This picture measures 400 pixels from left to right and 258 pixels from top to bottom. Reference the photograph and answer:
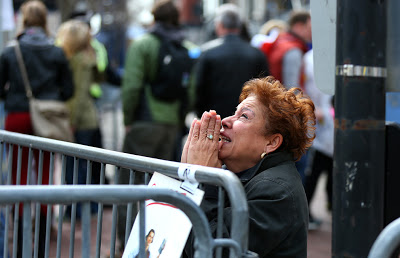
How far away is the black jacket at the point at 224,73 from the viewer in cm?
652

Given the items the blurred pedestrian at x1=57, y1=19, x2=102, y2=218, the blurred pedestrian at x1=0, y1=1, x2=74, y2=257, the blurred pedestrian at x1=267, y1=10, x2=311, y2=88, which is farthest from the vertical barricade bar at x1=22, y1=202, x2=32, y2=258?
the blurred pedestrian at x1=267, y1=10, x2=311, y2=88

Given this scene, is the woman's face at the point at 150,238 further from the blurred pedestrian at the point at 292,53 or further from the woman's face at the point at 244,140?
the blurred pedestrian at the point at 292,53

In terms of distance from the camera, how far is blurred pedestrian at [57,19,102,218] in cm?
717

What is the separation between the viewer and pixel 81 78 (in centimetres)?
732

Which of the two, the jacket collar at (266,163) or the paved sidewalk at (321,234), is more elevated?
the jacket collar at (266,163)

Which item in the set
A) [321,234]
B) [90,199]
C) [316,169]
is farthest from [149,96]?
[90,199]

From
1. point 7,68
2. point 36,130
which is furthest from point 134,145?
point 7,68

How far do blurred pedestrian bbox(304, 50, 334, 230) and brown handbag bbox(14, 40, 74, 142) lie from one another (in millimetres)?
2419

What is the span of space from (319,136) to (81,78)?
2476 mm

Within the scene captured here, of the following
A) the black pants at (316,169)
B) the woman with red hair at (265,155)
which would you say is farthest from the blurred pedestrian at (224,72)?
the woman with red hair at (265,155)

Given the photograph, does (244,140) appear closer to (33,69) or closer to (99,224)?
(99,224)

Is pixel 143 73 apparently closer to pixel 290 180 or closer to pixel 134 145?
pixel 134 145

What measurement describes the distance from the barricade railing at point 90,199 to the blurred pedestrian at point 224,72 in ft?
14.6

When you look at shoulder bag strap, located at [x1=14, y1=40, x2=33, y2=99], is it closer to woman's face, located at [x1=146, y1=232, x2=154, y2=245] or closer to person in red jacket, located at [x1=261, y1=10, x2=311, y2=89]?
person in red jacket, located at [x1=261, y1=10, x2=311, y2=89]
